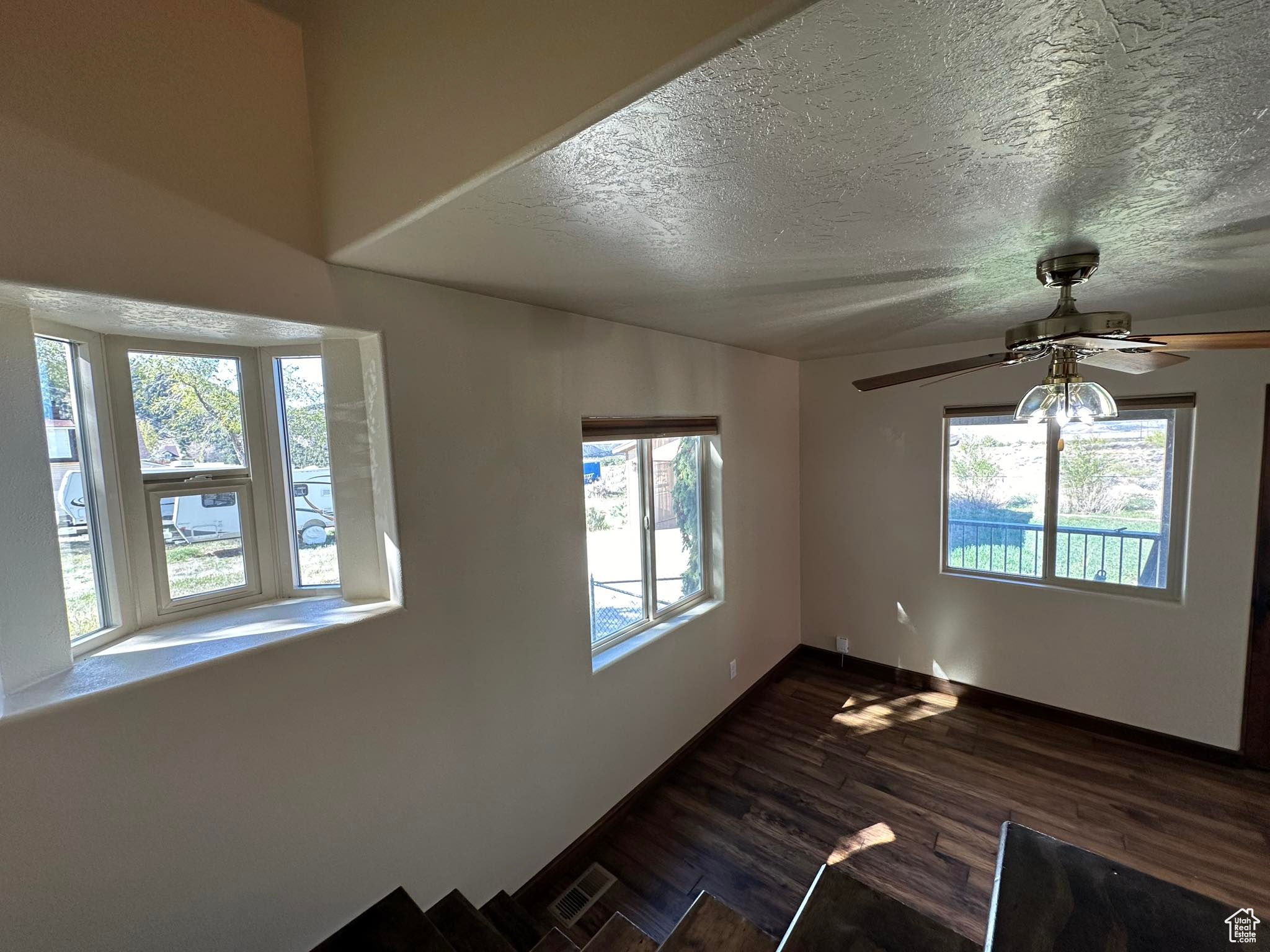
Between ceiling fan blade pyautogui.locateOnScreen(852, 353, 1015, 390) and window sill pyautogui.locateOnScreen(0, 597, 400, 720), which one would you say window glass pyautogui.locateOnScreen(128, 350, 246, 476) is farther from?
ceiling fan blade pyautogui.locateOnScreen(852, 353, 1015, 390)

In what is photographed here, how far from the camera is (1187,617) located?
2.73 m

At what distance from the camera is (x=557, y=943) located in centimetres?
182

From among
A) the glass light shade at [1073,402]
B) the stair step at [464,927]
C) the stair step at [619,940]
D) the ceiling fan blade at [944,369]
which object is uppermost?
the ceiling fan blade at [944,369]

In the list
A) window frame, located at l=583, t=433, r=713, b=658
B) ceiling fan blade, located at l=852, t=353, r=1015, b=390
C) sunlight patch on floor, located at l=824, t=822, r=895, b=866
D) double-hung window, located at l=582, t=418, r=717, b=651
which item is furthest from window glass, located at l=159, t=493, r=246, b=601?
sunlight patch on floor, located at l=824, t=822, r=895, b=866

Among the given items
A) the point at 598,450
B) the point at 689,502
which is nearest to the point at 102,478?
the point at 598,450

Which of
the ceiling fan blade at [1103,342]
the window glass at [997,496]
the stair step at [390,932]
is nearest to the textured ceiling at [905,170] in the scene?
the ceiling fan blade at [1103,342]

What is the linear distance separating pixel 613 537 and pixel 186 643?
166 cm

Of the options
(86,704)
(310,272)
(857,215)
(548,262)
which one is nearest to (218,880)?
(86,704)

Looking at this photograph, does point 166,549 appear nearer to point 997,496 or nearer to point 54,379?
point 54,379

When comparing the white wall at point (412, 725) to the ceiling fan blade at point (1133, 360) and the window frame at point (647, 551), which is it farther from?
the ceiling fan blade at point (1133, 360)

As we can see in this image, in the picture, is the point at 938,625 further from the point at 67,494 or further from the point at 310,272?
the point at 67,494

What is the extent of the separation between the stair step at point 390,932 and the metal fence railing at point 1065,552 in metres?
3.41

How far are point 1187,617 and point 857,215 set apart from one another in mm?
3142

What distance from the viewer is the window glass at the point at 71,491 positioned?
1296mm
